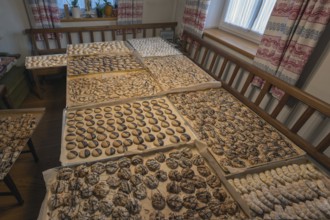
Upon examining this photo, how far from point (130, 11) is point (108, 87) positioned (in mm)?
1723

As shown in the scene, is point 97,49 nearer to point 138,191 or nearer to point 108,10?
point 108,10

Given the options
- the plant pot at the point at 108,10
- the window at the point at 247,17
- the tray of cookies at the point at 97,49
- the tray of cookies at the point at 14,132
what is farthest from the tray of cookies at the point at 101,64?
the window at the point at 247,17

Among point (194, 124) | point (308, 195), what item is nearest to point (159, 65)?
point (194, 124)

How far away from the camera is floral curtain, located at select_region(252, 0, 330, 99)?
121 cm

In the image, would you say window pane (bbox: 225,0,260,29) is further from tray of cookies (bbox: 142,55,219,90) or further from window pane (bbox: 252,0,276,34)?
tray of cookies (bbox: 142,55,219,90)

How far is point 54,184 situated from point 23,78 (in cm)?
205

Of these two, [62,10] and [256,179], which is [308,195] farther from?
[62,10]

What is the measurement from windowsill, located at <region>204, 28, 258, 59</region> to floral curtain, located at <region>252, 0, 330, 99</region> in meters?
0.25

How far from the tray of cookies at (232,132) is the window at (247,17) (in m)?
0.93

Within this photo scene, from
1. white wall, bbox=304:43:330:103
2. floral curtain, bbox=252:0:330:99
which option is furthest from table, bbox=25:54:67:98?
white wall, bbox=304:43:330:103

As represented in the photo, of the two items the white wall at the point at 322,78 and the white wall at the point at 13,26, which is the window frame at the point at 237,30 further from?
the white wall at the point at 13,26

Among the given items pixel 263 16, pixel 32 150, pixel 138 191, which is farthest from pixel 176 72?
pixel 32 150

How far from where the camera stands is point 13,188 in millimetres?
1247

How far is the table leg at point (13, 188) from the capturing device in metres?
1.17
